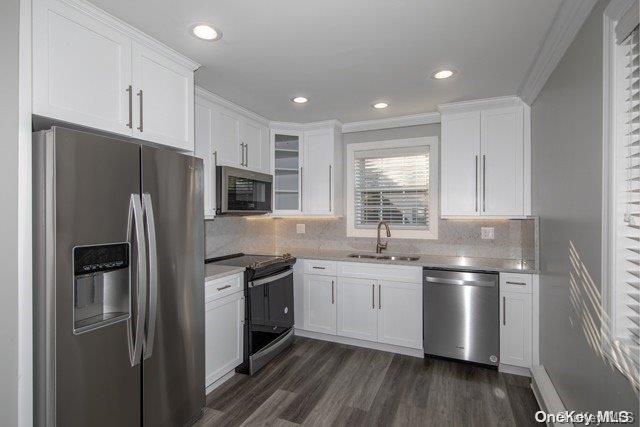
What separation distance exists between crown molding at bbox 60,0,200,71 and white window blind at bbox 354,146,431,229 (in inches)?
90.6

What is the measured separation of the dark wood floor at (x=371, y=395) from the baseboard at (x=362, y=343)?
0.08 metres

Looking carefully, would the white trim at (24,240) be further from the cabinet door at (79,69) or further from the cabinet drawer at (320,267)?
the cabinet drawer at (320,267)

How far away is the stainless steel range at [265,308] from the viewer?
287 centimetres

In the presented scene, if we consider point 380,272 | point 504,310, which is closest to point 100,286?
point 380,272

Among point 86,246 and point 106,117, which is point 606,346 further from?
point 106,117

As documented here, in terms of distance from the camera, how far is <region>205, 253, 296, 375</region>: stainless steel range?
2.87 m

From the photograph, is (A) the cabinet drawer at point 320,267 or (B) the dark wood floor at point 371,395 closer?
(B) the dark wood floor at point 371,395

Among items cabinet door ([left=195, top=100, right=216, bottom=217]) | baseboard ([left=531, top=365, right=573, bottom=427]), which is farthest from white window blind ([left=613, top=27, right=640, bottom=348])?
cabinet door ([left=195, top=100, right=216, bottom=217])

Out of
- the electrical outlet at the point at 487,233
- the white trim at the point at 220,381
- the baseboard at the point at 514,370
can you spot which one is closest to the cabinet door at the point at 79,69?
the white trim at the point at 220,381

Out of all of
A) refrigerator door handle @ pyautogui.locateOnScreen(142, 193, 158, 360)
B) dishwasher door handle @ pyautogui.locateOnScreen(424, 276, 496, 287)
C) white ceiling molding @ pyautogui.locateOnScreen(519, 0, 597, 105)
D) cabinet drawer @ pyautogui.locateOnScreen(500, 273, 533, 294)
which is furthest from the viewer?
dishwasher door handle @ pyautogui.locateOnScreen(424, 276, 496, 287)

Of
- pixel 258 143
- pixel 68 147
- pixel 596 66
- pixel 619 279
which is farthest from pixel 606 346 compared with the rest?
pixel 258 143

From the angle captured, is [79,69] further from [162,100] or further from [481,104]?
[481,104]

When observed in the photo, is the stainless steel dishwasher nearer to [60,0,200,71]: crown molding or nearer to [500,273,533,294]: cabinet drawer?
[500,273,533,294]: cabinet drawer

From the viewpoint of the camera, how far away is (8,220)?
1.40 metres
